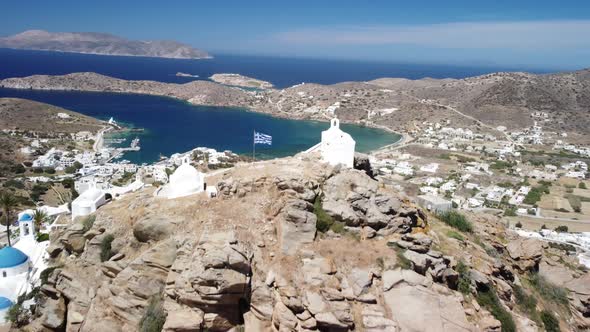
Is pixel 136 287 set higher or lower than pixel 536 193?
higher

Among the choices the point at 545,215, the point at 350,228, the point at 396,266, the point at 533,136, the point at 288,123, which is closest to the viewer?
the point at 396,266

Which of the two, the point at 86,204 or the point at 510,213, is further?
the point at 510,213

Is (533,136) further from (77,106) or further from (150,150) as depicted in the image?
(77,106)

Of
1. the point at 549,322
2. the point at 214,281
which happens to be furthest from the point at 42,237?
the point at 549,322

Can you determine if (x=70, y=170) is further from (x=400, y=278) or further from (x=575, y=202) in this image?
(x=575, y=202)

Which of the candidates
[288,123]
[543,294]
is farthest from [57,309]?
[288,123]

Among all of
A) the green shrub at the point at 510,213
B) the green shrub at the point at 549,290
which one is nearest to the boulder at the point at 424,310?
the green shrub at the point at 549,290

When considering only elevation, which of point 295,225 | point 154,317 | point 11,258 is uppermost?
point 295,225

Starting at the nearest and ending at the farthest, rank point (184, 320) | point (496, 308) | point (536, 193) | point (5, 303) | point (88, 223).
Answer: point (184, 320)
point (496, 308)
point (88, 223)
point (5, 303)
point (536, 193)

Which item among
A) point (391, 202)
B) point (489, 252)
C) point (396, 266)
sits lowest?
point (489, 252)
